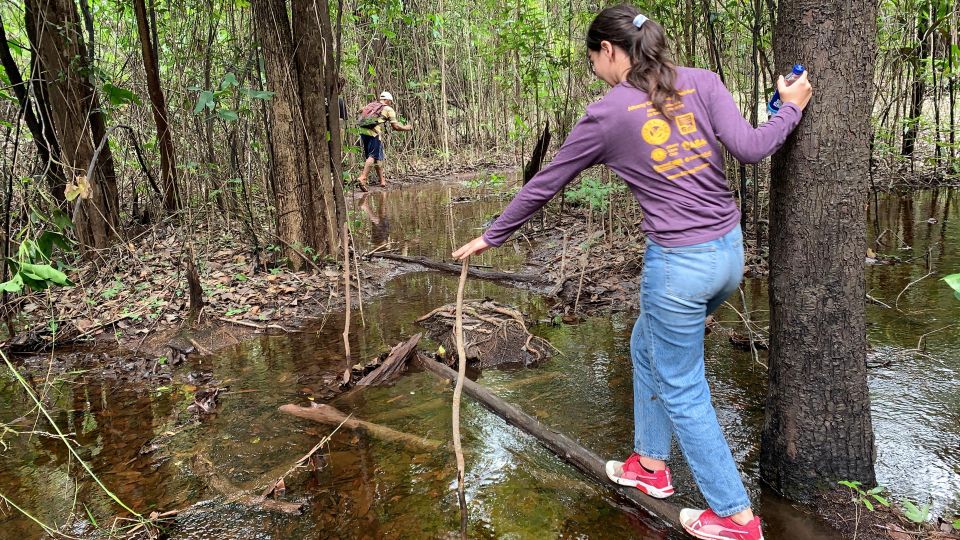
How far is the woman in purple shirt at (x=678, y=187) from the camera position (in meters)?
2.07

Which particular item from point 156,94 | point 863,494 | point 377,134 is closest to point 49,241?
point 863,494

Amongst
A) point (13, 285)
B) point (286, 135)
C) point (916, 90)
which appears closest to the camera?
point (13, 285)

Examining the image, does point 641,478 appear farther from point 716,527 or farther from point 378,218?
point 378,218

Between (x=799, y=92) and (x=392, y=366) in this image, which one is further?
(x=392, y=366)

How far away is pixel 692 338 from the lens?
2.21m

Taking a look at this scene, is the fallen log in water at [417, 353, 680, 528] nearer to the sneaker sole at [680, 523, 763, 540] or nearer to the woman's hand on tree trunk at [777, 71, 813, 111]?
the sneaker sole at [680, 523, 763, 540]

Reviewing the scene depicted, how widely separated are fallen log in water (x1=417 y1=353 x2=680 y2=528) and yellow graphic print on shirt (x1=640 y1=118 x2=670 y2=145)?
4.73ft

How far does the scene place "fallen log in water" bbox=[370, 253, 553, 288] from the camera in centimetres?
634

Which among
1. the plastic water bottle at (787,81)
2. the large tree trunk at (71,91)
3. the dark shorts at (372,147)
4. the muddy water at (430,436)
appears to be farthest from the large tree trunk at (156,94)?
the dark shorts at (372,147)

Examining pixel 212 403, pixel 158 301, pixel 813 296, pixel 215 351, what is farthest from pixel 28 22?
pixel 813 296

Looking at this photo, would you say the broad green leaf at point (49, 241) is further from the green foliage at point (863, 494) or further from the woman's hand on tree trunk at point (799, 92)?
the green foliage at point (863, 494)

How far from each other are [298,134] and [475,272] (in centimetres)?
229

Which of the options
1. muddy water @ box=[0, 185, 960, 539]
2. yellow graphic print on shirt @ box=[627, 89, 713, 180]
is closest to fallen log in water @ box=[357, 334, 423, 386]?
muddy water @ box=[0, 185, 960, 539]

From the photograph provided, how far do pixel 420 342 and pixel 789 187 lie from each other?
3126mm
